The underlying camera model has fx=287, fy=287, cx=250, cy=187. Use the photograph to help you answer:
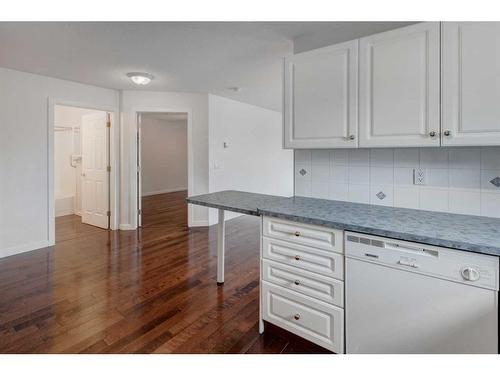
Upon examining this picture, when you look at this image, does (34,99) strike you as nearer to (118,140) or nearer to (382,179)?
(118,140)

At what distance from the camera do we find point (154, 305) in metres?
2.28

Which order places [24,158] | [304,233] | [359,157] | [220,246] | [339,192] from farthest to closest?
[24,158]
[220,246]
[339,192]
[359,157]
[304,233]

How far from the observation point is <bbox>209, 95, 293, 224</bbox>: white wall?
195 inches

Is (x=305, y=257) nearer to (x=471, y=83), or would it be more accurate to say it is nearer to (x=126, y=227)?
(x=471, y=83)

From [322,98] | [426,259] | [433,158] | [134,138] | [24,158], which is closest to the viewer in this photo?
[426,259]

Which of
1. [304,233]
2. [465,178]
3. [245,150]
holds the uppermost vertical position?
[245,150]

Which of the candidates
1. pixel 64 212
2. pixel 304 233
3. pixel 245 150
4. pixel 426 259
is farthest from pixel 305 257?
pixel 64 212

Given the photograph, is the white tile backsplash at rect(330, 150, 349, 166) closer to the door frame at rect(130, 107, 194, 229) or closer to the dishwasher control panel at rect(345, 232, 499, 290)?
the dishwasher control panel at rect(345, 232, 499, 290)

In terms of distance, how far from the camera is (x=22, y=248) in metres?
3.54

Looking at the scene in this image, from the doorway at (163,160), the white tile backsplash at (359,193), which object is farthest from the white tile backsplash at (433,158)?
the doorway at (163,160)

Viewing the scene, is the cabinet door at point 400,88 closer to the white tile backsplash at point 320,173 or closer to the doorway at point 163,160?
the white tile backsplash at point 320,173

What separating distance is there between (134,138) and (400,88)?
13.0ft

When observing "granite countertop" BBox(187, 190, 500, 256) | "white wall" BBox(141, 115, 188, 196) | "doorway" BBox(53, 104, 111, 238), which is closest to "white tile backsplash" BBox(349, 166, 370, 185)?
"granite countertop" BBox(187, 190, 500, 256)
